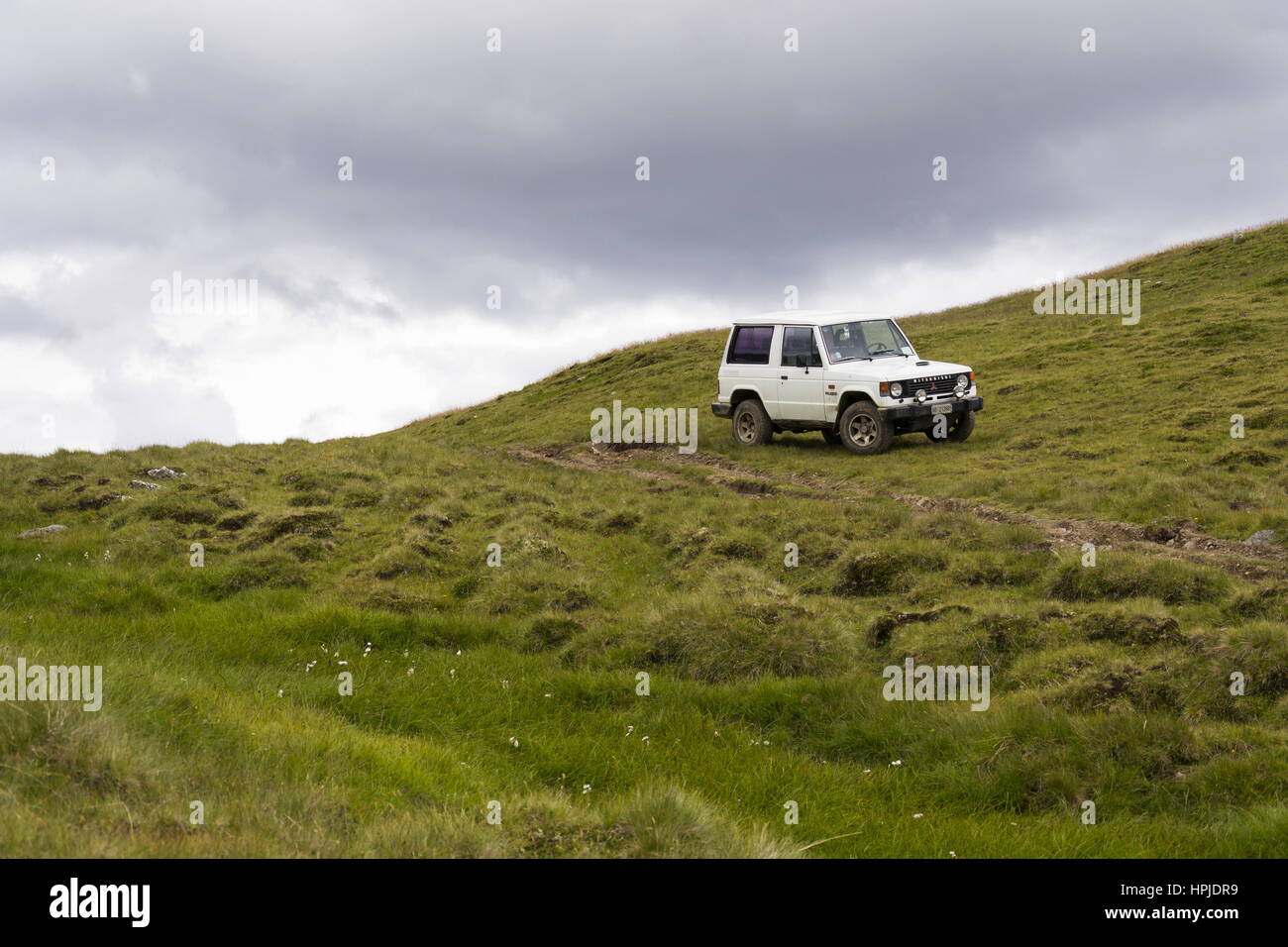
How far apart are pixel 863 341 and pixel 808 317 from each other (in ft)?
4.49

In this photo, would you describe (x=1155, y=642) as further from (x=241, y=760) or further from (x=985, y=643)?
(x=241, y=760)

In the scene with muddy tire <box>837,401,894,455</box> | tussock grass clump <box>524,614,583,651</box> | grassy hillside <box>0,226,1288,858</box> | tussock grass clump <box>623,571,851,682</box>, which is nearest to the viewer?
grassy hillside <box>0,226,1288,858</box>

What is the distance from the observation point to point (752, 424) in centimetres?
2395

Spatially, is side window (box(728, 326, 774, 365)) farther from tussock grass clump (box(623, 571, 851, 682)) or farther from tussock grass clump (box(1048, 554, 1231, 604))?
tussock grass clump (box(623, 571, 851, 682))

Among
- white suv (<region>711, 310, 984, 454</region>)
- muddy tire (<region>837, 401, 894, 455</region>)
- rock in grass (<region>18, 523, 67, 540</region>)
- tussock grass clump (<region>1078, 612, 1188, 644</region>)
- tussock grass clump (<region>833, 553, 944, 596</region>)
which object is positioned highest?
white suv (<region>711, 310, 984, 454</region>)

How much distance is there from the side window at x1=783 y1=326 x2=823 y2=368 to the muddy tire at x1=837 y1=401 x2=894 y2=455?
138 cm

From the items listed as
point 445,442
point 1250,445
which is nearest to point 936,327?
point 445,442

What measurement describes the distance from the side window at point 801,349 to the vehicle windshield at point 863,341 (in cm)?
35

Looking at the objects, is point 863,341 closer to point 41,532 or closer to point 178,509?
point 178,509

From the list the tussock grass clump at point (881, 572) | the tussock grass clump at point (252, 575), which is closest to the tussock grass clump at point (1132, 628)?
the tussock grass clump at point (881, 572)

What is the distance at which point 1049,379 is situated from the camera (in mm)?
26172

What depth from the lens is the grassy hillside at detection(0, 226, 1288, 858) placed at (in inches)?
205

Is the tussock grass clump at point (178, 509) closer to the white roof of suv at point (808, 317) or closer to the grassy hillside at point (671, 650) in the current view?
the grassy hillside at point (671, 650)

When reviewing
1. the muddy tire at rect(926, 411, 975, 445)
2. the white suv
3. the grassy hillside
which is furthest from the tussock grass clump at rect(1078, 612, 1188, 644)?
the muddy tire at rect(926, 411, 975, 445)
